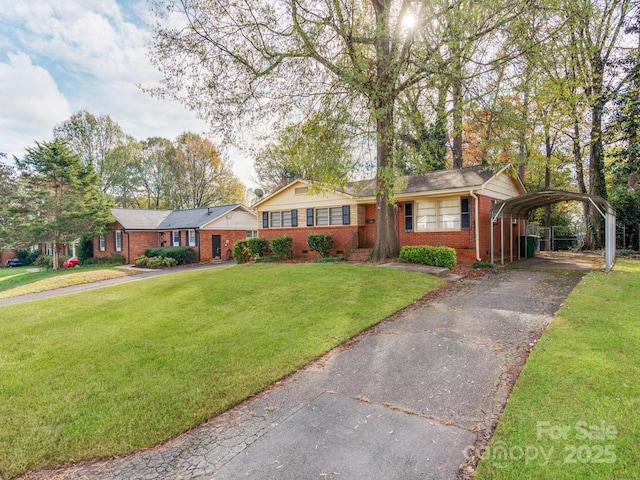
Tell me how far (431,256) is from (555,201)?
676 cm

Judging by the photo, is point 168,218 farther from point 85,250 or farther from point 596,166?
point 596,166

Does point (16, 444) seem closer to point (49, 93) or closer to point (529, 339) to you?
point (529, 339)

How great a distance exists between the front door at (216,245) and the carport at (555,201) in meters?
19.0

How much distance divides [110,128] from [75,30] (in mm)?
31350

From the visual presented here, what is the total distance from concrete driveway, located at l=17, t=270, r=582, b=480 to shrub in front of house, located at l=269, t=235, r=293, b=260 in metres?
12.5

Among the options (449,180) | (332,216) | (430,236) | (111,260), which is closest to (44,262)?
(111,260)

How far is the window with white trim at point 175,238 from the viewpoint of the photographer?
25630 millimetres

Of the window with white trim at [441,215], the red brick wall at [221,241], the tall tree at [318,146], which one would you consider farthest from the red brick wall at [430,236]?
the red brick wall at [221,241]

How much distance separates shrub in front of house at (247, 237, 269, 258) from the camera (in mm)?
18953

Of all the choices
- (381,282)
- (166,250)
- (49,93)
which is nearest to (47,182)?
(166,250)

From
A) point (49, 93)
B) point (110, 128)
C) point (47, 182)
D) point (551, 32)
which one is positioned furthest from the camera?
point (110, 128)

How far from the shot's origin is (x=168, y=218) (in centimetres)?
2809

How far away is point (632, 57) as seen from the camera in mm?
15984

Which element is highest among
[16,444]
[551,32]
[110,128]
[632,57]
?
[110,128]
